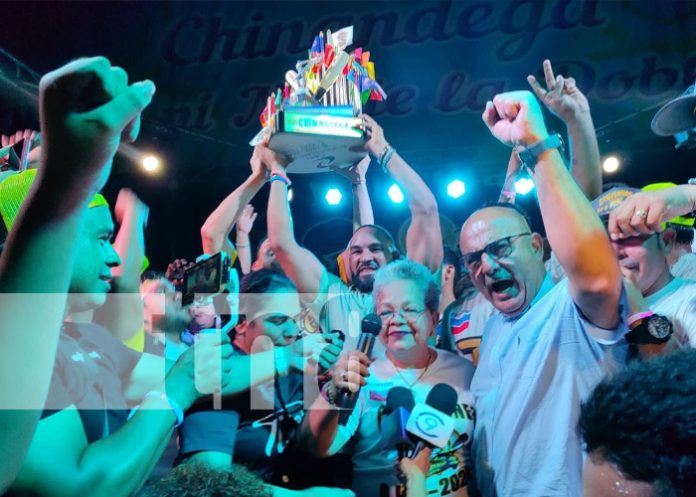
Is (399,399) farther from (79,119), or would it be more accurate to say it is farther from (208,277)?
(79,119)

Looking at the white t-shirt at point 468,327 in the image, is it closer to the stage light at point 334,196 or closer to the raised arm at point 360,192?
the raised arm at point 360,192

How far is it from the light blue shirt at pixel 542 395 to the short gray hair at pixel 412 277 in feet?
1.14

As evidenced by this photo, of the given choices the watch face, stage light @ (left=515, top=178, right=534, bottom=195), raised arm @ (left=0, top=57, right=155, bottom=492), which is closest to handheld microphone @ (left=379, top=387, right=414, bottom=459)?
the watch face

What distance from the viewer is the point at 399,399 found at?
2.01 metres

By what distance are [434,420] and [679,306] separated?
92 centimetres

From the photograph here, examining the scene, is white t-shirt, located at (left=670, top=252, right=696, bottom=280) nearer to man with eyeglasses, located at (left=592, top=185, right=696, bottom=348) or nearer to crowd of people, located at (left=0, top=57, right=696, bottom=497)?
crowd of people, located at (left=0, top=57, right=696, bottom=497)

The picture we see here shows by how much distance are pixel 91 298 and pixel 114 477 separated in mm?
489

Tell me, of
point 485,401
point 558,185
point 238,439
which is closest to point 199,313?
point 238,439

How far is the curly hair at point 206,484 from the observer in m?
1.00

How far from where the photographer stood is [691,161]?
364 centimetres

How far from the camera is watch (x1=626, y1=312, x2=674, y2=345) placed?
1541mm

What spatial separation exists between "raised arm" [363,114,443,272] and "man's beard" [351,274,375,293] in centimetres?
19

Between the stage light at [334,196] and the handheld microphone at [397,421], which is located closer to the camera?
the handheld microphone at [397,421]

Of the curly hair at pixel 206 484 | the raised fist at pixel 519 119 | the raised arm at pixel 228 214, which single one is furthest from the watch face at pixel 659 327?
the raised arm at pixel 228 214
